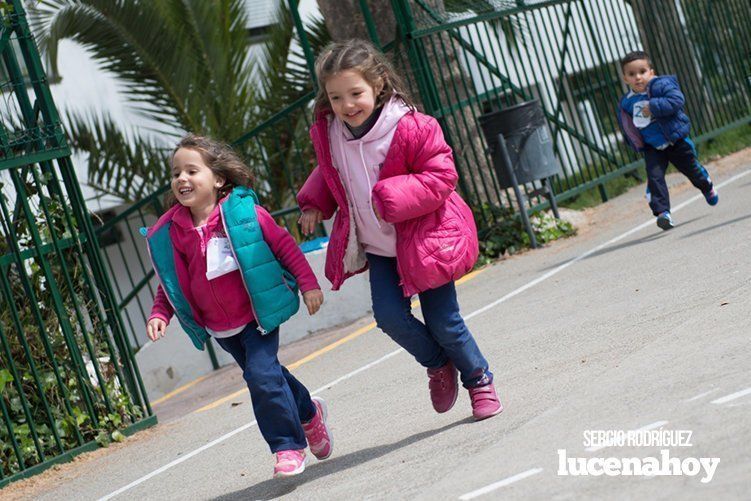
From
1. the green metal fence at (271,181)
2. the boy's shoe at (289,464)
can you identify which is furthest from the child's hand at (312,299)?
the green metal fence at (271,181)

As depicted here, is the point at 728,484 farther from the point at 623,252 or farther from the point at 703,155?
the point at 703,155

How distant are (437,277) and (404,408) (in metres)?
1.28

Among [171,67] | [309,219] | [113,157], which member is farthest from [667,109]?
[113,157]

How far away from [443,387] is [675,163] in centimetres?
560

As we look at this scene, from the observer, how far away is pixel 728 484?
3.74m

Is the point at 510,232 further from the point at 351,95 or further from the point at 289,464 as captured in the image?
the point at 289,464

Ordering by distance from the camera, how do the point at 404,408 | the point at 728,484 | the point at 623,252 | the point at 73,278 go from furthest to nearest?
the point at 623,252 → the point at 73,278 → the point at 404,408 → the point at 728,484

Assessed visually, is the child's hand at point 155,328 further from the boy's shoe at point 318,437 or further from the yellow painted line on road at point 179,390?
the yellow painted line on road at point 179,390

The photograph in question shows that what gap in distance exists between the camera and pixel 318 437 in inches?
230

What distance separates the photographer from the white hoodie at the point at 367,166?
5.62 m

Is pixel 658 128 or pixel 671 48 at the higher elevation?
pixel 671 48

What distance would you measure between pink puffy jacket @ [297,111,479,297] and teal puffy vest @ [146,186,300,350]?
10.0 inches

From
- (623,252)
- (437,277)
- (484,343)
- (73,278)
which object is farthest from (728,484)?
(623,252)

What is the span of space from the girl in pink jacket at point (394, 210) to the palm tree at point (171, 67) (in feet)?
34.7
